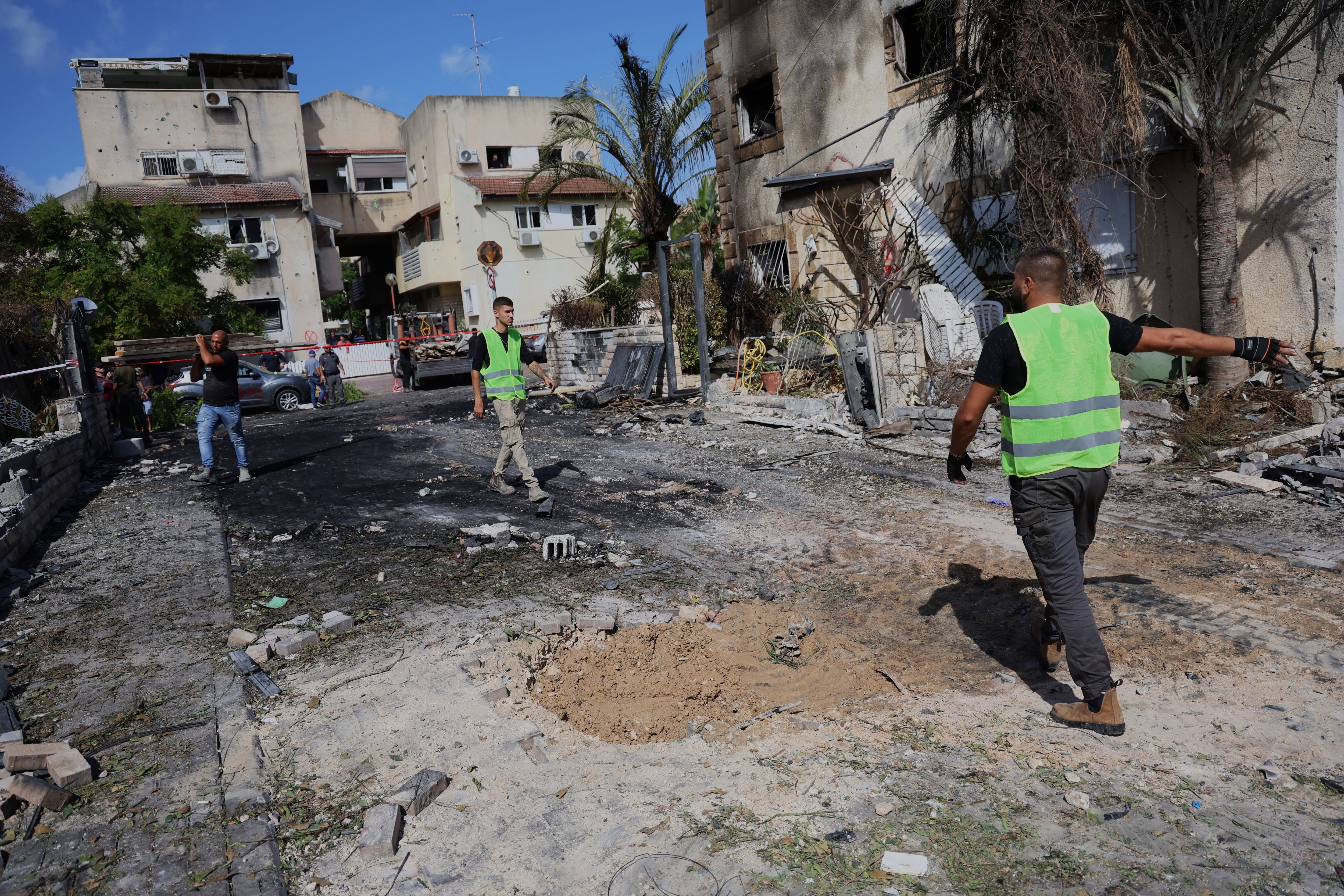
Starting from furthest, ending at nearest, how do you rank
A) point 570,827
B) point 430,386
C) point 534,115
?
1. point 534,115
2. point 430,386
3. point 570,827

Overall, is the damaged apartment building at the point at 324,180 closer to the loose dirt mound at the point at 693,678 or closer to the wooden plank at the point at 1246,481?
the wooden plank at the point at 1246,481

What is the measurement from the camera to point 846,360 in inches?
418

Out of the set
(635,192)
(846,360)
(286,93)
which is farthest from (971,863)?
(286,93)

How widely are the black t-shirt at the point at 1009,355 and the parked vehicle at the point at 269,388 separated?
738 inches

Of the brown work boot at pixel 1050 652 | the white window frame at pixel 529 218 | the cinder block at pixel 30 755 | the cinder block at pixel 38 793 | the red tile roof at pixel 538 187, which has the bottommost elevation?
the brown work boot at pixel 1050 652

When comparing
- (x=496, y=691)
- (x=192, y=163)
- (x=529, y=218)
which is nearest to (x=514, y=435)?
(x=496, y=691)

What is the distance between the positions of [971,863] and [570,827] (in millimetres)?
1297

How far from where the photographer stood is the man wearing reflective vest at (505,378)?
758cm

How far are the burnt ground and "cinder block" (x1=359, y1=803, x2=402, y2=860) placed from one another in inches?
2.1

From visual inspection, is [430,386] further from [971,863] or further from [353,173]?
[971,863]

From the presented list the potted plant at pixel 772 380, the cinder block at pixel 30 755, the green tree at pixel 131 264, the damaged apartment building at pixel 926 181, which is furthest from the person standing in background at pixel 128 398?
the cinder block at pixel 30 755

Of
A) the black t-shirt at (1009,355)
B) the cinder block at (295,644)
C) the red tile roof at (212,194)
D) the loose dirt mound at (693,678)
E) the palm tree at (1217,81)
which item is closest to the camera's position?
the black t-shirt at (1009,355)

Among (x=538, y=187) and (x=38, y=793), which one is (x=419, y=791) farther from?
(x=538, y=187)

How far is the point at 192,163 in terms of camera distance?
31.0 m
